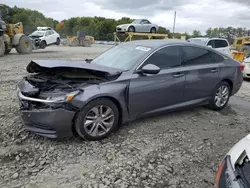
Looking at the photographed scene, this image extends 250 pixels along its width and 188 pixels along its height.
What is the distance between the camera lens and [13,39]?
16.1 metres

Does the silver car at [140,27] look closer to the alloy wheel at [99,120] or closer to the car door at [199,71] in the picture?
the car door at [199,71]

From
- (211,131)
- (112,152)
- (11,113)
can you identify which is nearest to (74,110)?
(112,152)

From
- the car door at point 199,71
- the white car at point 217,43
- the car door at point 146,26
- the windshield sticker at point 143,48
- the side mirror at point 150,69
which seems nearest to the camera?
the side mirror at point 150,69

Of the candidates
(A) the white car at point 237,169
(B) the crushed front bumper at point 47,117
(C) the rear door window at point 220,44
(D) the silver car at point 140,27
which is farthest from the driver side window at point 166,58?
(D) the silver car at point 140,27

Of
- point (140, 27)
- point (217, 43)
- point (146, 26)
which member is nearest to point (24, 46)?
point (140, 27)

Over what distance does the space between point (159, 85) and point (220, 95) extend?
6.30 ft

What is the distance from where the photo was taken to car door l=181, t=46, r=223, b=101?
15.6ft

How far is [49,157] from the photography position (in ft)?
11.1

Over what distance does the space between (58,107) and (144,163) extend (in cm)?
138

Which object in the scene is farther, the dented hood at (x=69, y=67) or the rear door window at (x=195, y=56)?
the rear door window at (x=195, y=56)

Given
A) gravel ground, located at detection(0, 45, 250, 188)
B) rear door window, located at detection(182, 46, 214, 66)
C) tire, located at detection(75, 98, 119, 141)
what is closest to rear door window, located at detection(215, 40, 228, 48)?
rear door window, located at detection(182, 46, 214, 66)

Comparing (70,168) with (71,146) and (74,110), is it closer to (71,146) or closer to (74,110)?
(71,146)

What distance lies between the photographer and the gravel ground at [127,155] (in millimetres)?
2965

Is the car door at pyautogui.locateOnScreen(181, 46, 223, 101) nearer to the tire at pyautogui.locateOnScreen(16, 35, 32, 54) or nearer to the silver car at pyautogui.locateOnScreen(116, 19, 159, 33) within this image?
the tire at pyautogui.locateOnScreen(16, 35, 32, 54)
